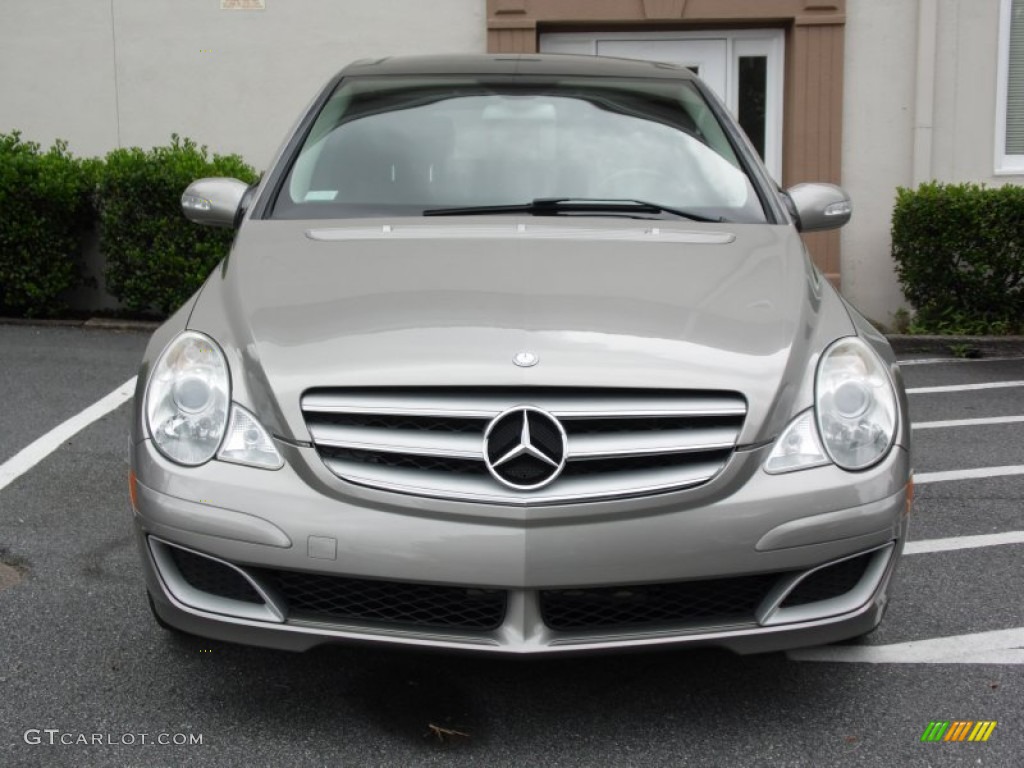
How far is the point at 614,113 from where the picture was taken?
4.10 meters

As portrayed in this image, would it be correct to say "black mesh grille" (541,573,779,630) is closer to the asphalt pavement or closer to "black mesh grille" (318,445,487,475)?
the asphalt pavement

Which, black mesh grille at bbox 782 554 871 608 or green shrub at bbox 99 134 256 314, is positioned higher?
green shrub at bbox 99 134 256 314

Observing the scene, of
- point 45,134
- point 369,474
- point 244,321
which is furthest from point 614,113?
point 45,134

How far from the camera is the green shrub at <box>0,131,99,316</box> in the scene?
805 cm

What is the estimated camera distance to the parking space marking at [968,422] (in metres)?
6.17

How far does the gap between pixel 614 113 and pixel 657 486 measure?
1.90m

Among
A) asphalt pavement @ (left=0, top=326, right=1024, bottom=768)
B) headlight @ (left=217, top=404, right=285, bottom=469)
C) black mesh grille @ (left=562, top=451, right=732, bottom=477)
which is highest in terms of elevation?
headlight @ (left=217, top=404, right=285, bottom=469)

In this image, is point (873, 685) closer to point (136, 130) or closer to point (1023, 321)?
point (1023, 321)

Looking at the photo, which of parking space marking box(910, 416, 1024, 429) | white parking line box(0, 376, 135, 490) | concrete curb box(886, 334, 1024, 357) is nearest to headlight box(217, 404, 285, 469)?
white parking line box(0, 376, 135, 490)

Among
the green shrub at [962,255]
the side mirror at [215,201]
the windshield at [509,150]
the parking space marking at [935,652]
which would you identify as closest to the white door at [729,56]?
the green shrub at [962,255]

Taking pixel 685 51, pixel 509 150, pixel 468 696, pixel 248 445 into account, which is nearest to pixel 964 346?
pixel 685 51

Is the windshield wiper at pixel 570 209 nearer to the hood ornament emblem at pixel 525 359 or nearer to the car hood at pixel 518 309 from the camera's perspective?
the car hood at pixel 518 309

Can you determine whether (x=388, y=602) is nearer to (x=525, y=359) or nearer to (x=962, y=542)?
(x=525, y=359)

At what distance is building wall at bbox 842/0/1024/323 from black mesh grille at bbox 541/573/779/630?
7.00m
